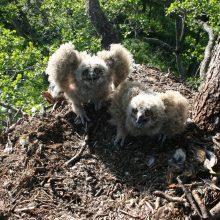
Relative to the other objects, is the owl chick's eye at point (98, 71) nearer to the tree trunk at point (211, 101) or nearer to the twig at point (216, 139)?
the tree trunk at point (211, 101)

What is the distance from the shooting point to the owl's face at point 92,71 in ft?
15.1

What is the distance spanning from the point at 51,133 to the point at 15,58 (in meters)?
4.63

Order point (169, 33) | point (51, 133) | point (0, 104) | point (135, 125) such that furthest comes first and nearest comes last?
point (169, 33), point (0, 104), point (51, 133), point (135, 125)

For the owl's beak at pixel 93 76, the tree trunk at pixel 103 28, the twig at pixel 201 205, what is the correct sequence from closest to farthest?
1. the twig at pixel 201 205
2. the owl's beak at pixel 93 76
3. the tree trunk at pixel 103 28

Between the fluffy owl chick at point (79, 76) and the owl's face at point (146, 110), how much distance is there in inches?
24.8

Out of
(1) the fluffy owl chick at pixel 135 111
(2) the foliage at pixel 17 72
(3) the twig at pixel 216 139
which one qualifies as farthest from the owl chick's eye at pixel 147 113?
(2) the foliage at pixel 17 72

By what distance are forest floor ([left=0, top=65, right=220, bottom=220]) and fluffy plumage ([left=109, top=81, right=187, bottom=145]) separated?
0.16 m

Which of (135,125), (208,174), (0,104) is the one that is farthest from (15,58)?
(208,174)

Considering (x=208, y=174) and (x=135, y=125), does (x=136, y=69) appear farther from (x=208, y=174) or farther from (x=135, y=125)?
(x=208, y=174)

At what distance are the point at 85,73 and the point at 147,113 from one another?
971mm

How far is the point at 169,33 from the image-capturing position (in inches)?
790

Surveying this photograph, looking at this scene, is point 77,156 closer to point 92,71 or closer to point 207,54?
point 92,71

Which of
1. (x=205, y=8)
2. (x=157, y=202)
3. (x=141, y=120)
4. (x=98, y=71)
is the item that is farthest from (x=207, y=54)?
(x=157, y=202)

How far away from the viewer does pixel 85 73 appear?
15.3ft
